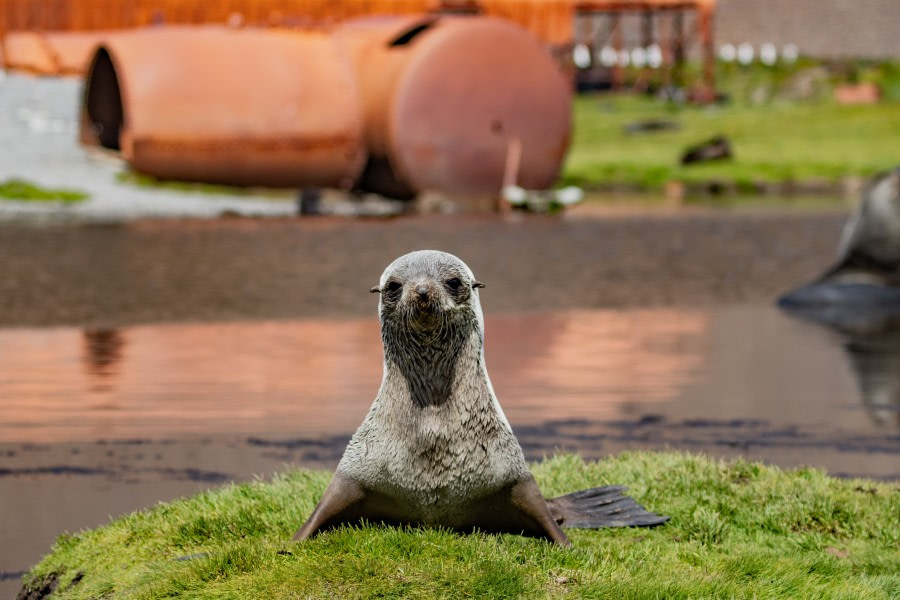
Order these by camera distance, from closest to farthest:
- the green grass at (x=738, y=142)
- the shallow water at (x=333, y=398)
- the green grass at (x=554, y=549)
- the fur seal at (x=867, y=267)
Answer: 1. the green grass at (x=554, y=549)
2. the shallow water at (x=333, y=398)
3. the fur seal at (x=867, y=267)
4. the green grass at (x=738, y=142)

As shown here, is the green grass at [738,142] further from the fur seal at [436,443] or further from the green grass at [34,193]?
the fur seal at [436,443]

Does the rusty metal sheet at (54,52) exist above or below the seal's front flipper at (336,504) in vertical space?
above

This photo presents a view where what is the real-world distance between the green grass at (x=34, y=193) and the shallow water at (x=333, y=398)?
40.1 ft

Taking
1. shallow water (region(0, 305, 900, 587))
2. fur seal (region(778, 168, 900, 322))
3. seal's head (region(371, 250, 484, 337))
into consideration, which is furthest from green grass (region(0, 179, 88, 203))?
seal's head (region(371, 250, 484, 337))

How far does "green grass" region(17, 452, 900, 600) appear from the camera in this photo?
493cm

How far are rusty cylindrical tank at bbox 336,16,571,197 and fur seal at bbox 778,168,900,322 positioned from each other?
12.0m

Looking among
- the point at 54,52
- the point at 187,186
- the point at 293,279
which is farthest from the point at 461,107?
the point at 54,52

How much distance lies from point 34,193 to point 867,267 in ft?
49.2

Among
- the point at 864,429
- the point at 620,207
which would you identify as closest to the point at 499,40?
the point at 620,207

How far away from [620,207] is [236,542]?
945 inches

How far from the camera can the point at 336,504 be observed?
534 centimetres

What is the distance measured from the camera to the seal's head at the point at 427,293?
5102 millimetres

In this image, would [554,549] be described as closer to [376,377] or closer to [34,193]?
[376,377]

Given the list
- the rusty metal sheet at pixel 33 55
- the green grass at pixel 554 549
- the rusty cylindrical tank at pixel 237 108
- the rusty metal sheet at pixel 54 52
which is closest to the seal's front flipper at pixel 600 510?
the green grass at pixel 554 549
